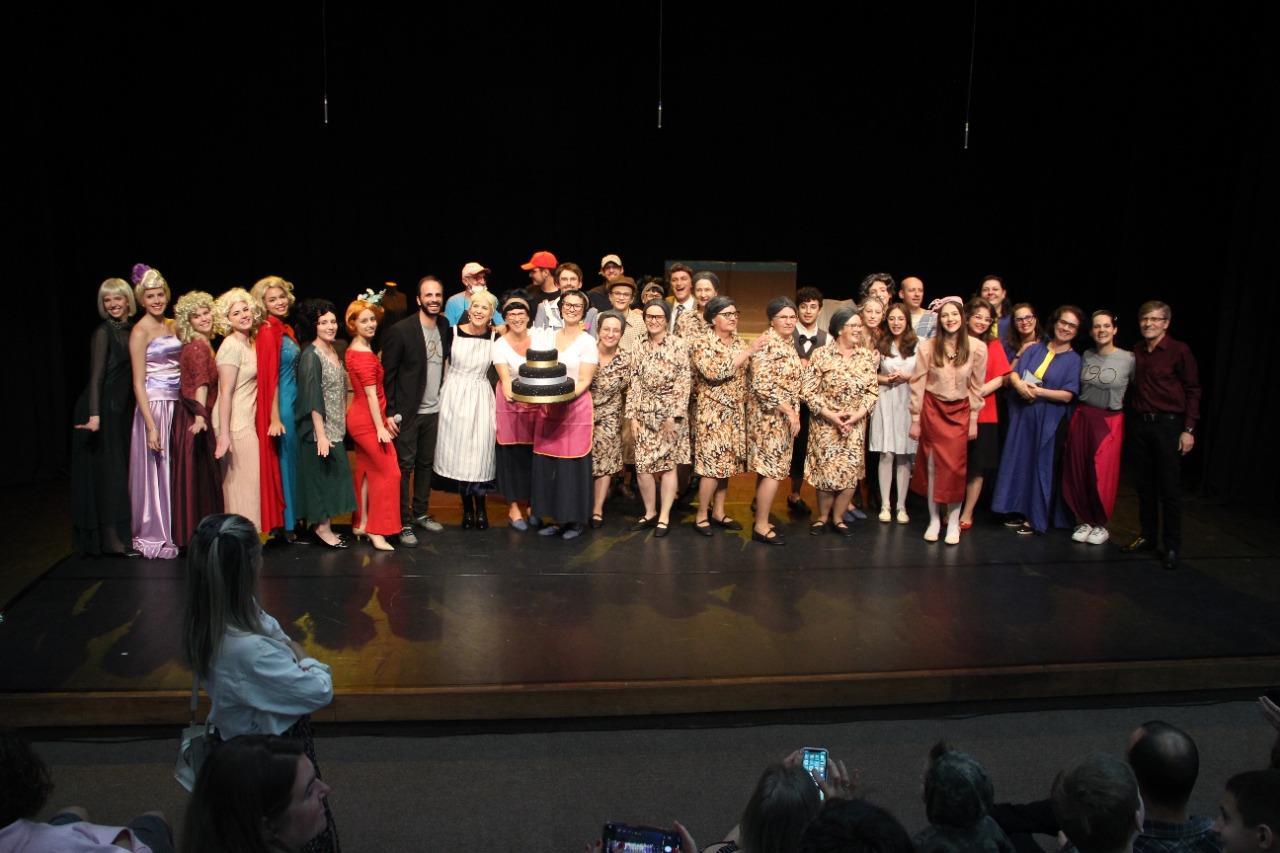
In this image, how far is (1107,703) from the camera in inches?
164

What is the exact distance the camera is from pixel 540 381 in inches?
204

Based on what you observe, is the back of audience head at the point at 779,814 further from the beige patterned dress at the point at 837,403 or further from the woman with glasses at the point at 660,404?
the beige patterned dress at the point at 837,403

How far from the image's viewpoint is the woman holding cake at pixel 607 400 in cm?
561

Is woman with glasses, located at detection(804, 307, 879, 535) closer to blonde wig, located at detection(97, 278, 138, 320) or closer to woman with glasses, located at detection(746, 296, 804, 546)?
woman with glasses, located at detection(746, 296, 804, 546)

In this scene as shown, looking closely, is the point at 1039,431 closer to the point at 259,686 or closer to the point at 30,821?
the point at 259,686

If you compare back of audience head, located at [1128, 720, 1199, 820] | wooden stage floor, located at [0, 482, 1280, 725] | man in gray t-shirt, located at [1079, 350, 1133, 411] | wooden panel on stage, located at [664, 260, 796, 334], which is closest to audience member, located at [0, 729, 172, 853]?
wooden stage floor, located at [0, 482, 1280, 725]

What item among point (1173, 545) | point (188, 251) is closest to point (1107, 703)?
point (1173, 545)

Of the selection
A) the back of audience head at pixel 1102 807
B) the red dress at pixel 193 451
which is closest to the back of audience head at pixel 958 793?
the back of audience head at pixel 1102 807

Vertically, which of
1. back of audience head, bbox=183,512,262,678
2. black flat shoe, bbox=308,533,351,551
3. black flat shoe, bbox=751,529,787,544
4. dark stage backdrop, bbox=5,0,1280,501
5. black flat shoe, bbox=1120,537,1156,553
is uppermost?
dark stage backdrop, bbox=5,0,1280,501

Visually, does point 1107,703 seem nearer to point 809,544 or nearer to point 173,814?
point 809,544

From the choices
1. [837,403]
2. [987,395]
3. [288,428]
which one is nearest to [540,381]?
[288,428]

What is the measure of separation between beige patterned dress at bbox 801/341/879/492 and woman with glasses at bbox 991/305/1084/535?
86 cm

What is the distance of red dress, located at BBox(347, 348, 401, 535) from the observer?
5.19m

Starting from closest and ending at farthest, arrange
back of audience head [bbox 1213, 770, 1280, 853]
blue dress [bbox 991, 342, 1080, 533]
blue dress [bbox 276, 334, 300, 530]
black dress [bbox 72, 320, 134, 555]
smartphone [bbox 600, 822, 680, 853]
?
back of audience head [bbox 1213, 770, 1280, 853]
smartphone [bbox 600, 822, 680, 853]
black dress [bbox 72, 320, 134, 555]
blue dress [bbox 276, 334, 300, 530]
blue dress [bbox 991, 342, 1080, 533]
